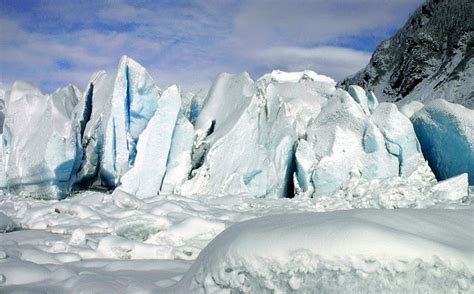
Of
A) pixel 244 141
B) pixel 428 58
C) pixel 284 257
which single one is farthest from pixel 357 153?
pixel 428 58

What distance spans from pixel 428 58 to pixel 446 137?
32.8m

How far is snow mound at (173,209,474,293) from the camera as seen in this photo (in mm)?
2365

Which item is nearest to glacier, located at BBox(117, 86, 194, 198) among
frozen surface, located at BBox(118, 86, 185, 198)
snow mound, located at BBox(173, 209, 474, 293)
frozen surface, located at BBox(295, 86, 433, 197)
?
frozen surface, located at BBox(118, 86, 185, 198)

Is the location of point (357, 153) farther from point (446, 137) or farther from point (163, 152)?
point (163, 152)

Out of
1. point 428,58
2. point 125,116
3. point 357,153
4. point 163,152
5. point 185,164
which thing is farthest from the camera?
point 428,58

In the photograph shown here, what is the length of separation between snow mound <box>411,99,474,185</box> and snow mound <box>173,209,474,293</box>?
985 centimetres

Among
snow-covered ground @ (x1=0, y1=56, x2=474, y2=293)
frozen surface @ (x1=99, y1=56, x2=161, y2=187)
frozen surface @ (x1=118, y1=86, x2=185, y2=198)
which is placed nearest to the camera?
snow-covered ground @ (x1=0, y1=56, x2=474, y2=293)

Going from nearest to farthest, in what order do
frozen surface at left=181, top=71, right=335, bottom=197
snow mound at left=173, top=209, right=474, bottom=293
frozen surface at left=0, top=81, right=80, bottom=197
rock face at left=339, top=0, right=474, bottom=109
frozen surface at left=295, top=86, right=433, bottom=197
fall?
1. snow mound at left=173, top=209, right=474, bottom=293
2. frozen surface at left=181, top=71, right=335, bottom=197
3. frozen surface at left=295, top=86, right=433, bottom=197
4. frozen surface at left=0, top=81, right=80, bottom=197
5. rock face at left=339, top=0, right=474, bottom=109

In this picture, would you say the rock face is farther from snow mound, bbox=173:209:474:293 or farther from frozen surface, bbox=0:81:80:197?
snow mound, bbox=173:209:474:293

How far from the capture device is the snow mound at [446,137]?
38.3 ft

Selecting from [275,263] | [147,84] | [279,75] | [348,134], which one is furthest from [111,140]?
[279,75]

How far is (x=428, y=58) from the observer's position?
41.8 m

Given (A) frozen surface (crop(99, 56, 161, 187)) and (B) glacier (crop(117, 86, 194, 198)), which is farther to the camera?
(A) frozen surface (crop(99, 56, 161, 187))

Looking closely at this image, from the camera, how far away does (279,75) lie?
82938mm
